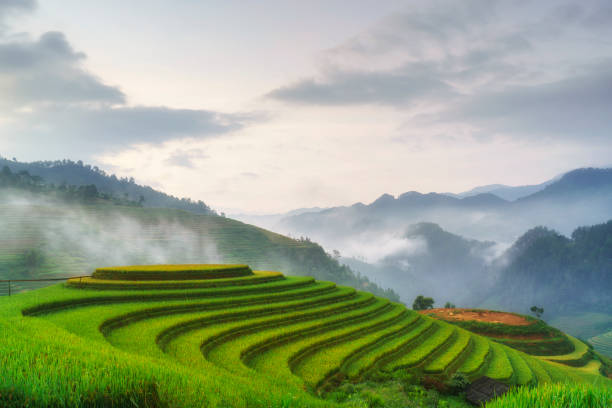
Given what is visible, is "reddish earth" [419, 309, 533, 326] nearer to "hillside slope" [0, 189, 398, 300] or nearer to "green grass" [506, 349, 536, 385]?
"green grass" [506, 349, 536, 385]

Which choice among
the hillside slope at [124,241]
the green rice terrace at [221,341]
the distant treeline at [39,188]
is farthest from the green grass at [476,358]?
the distant treeline at [39,188]

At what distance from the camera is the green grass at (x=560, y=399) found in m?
3.60

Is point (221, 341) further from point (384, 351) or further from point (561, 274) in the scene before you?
point (561, 274)

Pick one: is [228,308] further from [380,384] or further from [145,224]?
[145,224]

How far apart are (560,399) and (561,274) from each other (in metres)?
196

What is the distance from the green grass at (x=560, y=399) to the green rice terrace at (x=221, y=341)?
112mm

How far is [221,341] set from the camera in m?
15.6

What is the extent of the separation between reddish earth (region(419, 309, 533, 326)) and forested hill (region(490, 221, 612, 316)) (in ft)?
348

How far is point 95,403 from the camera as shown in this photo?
3.28 meters

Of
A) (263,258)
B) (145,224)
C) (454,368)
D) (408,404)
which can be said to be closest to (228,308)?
(408,404)

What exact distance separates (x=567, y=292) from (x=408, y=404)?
177137 mm

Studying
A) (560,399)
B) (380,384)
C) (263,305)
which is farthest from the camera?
(263,305)

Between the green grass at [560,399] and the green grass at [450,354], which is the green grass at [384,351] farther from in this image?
the green grass at [560,399]

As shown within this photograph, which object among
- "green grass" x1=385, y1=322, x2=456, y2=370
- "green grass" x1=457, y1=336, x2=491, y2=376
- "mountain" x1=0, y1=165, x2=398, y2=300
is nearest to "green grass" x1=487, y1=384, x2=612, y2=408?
"green grass" x1=385, y1=322, x2=456, y2=370
